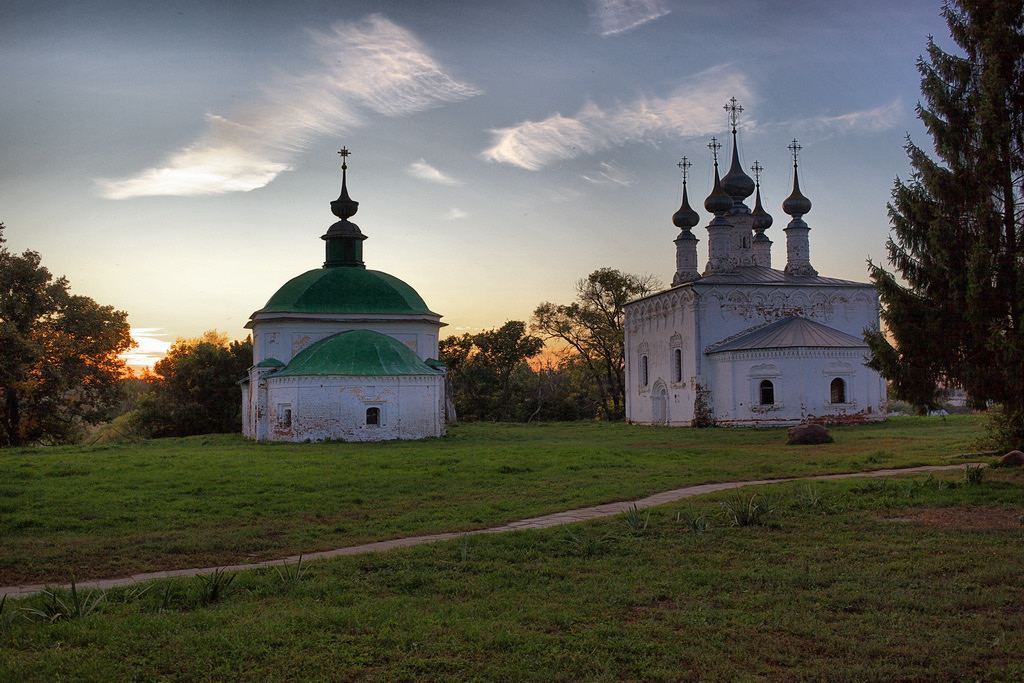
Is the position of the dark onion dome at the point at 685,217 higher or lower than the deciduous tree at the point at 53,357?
higher

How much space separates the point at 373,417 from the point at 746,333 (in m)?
16.7

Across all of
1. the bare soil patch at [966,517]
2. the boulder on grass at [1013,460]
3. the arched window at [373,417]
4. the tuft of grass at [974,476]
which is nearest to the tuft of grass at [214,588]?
the bare soil patch at [966,517]

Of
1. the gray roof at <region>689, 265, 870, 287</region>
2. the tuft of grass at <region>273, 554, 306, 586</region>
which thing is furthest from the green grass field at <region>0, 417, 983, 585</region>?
the gray roof at <region>689, 265, 870, 287</region>

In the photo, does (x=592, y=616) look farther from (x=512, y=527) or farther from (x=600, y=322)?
(x=600, y=322)

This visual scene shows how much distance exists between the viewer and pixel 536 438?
2988 centimetres

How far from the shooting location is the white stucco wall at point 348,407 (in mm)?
29250

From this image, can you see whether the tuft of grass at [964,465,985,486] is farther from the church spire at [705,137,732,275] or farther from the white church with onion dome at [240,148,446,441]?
→ the church spire at [705,137,732,275]

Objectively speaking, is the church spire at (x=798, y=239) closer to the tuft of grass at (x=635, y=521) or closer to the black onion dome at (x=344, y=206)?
the black onion dome at (x=344, y=206)

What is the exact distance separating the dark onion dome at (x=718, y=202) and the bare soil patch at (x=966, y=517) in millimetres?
30712

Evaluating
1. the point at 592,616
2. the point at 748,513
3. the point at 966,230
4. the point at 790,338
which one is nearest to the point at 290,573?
the point at 592,616

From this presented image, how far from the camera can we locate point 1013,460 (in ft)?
49.6

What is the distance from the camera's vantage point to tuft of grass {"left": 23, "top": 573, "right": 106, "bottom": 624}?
21.9ft

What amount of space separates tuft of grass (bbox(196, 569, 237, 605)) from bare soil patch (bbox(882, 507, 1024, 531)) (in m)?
7.58

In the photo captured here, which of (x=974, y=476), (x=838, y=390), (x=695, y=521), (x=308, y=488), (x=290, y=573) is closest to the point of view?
(x=290, y=573)
